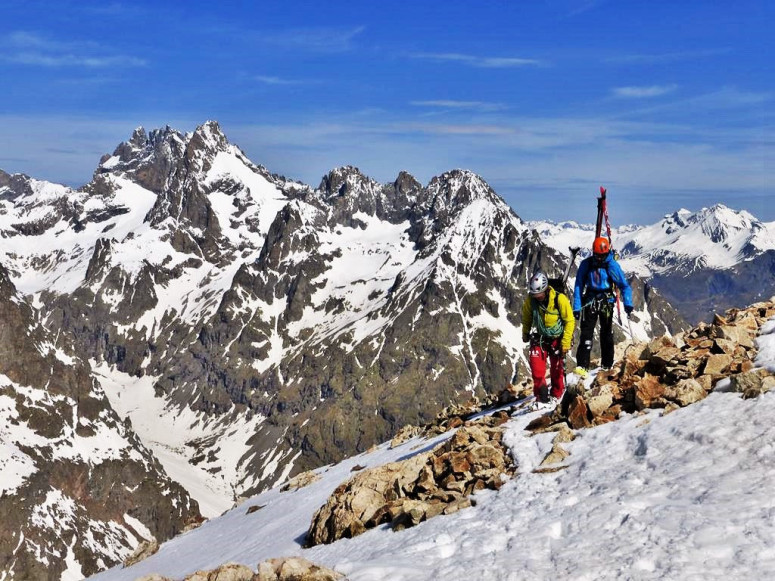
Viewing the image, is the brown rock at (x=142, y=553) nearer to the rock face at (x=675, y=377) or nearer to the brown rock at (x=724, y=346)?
the rock face at (x=675, y=377)

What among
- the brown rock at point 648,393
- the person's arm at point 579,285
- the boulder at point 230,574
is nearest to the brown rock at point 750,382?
the brown rock at point 648,393

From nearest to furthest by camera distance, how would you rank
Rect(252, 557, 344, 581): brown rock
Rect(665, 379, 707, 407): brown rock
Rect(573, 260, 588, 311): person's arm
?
Rect(252, 557, 344, 581): brown rock
Rect(665, 379, 707, 407): brown rock
Rect(573, 260, 588, 311): person's arm

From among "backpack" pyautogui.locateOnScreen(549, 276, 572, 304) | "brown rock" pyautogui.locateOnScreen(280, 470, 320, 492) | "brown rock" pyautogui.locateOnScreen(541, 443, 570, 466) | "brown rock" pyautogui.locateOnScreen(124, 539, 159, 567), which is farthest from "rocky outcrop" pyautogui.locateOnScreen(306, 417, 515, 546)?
"brown rock" pyautogui.locateOnScreen(124, 539, 159, 567)

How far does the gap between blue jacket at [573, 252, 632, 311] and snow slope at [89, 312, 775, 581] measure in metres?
6.01

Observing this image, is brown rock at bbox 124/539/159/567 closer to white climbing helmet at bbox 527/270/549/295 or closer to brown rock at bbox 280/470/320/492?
brown rock at bbox 280/470/320/492

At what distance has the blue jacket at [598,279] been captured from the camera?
80.7 ft

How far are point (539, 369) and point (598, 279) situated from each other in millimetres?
4156

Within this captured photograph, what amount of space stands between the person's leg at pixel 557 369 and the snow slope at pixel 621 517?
174 inches

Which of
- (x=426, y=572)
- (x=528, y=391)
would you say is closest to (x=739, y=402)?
(x=426, y=572)

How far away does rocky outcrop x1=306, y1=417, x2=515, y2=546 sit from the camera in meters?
16.8

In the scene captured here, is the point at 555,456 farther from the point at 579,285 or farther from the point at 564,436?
the point at 579,285

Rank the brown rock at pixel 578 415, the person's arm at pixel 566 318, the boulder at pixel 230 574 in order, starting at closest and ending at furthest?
the boulder at pixel 230 574 < the brown rock at pixel 578 415 < the person's arm at pixel 566 318

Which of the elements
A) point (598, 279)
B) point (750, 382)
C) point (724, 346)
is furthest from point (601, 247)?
point (750, 382)

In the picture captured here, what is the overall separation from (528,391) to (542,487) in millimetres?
15335
